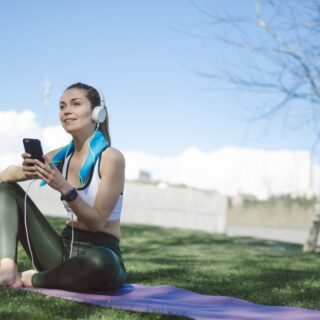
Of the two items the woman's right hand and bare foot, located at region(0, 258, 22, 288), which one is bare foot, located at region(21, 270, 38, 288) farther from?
the woman's right hand

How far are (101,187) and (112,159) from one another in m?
0.20

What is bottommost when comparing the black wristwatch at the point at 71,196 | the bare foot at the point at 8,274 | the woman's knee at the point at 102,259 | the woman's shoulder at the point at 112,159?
the bare foot at the point at 8,274

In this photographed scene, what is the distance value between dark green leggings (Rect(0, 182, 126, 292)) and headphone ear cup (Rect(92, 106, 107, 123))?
67cm

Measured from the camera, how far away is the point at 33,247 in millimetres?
3688

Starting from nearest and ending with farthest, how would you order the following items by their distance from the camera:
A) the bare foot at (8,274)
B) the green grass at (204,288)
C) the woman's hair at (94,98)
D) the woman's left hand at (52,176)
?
the green grass at (204,288) < the woman's left hand at (52,176) < the bare foot at (8,274) < the woman's hair at (94,98)

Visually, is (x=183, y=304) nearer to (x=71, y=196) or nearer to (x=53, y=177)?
(x=71, y=196)

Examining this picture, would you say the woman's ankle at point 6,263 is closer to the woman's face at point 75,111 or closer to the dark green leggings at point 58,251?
the dark green leggings at point 58,251

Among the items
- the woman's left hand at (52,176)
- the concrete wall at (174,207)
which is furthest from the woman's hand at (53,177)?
the concrete wall at (174,207)

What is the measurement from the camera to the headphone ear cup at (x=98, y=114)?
3.64 m

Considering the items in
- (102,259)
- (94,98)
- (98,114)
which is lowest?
(102,259)

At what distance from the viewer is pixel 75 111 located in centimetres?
365

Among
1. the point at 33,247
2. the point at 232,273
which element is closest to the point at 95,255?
the point at 33,247

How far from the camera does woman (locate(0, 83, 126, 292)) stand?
3.38 m

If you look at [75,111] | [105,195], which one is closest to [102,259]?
[105,195]
